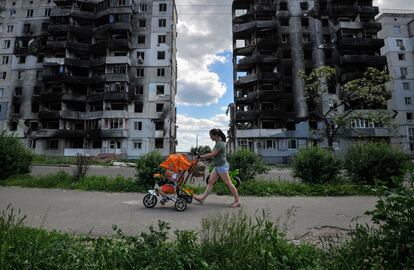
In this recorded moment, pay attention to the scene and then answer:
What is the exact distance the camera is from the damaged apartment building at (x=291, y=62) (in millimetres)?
40656

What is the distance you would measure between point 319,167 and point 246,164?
9.07 ft

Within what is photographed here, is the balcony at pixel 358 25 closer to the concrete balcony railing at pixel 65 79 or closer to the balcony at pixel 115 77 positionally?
the balcony at pixel 115 77

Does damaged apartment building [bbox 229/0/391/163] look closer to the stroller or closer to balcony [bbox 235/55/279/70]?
balcony [bbox 235/55/279/70]

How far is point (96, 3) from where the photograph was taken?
160 feet

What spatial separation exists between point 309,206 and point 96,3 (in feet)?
180

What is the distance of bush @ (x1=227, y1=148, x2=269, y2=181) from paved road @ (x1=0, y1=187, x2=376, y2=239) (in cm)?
198

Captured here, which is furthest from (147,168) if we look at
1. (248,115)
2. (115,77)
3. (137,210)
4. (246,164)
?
(115,77)

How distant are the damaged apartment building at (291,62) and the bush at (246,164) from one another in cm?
3024

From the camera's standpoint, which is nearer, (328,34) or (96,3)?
(328,34)

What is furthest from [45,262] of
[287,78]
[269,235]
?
[287,78]

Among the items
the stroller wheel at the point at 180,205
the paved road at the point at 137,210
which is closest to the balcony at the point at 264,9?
the paved road at the point at 137,210

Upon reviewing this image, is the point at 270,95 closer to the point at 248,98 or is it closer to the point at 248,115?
the point at 248,98

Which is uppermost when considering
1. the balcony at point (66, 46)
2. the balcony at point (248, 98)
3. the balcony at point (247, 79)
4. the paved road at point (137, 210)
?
the balcony at point (66, 46)

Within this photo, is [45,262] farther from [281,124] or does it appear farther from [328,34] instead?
[328,34]
